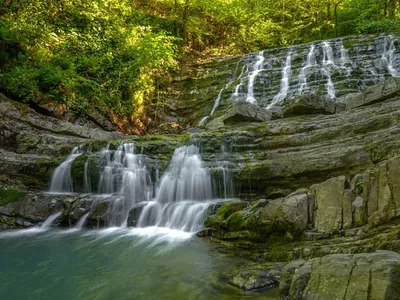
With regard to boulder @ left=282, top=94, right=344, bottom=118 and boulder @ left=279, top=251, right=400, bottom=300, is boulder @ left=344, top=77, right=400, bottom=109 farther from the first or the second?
boulder @ left=279, top=251, right=400, bottom=300

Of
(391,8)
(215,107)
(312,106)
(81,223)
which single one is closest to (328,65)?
(215,107)

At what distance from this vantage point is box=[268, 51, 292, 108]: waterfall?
16.1 meters

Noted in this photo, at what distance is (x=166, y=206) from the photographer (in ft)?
30.7

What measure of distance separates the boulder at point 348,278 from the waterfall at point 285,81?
12618mm

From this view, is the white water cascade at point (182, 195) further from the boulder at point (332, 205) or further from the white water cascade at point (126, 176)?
the boulder at point (332, 205)

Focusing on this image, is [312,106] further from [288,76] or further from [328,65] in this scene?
[328,65]

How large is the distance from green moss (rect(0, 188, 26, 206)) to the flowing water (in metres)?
1.53

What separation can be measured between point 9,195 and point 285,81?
512 inches

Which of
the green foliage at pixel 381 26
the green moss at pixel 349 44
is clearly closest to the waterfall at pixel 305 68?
the green moss at pixel 349 44

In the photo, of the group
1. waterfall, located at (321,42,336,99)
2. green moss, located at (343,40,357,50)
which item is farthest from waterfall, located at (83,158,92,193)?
green moss, located at (343,40,357,50)

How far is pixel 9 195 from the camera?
10.1 metres

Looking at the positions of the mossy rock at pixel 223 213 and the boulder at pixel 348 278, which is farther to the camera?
the mossy rock at pixel 223 213

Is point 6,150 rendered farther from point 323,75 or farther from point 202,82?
point 323,75

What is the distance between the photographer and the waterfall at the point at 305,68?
16.3m
